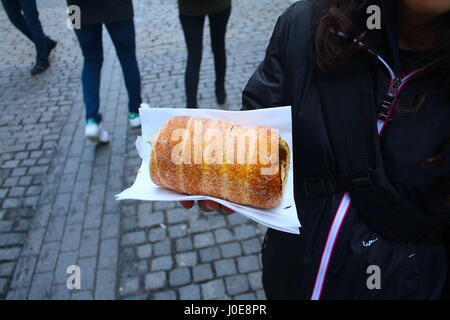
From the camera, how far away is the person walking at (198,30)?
12.2ft

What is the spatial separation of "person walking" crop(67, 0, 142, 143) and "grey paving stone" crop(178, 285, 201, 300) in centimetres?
220

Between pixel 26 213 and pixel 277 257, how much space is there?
2.83 m

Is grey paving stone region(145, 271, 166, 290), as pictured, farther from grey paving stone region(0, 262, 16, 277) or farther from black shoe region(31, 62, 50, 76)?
black shoe region(31, 62, 50, 76)

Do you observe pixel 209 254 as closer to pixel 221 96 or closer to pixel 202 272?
pixel 202 272

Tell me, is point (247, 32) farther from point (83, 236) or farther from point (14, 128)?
point (83, 236)

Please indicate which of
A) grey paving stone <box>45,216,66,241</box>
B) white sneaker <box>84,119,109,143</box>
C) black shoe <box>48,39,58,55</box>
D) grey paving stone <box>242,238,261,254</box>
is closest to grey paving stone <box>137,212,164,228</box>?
grey paving stone <box>45,216,66,241</box>

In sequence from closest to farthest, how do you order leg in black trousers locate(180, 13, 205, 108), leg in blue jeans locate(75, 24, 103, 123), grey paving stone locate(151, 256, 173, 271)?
grey paving stone locate(151, 256, 173, 271) → leg in blue jeans locate(75, 24, 103, 123) → leg in black trousers locate(180, 13, 205, 108)

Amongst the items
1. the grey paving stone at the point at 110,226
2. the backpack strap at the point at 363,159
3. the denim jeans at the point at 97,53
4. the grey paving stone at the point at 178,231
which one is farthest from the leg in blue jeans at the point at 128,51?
the backpack strap at the point at 363,159

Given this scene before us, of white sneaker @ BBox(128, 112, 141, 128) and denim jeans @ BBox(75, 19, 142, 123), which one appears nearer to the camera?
denim jeans @ BBox(75, 19, 142, 123)

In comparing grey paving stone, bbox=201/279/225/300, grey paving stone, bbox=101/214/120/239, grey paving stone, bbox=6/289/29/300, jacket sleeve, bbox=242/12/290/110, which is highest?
jacket sleeve, bbox=242/12/290/110

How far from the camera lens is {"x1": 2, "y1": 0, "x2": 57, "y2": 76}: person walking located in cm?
531

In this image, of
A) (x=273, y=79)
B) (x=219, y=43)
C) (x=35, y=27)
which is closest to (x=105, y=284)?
(x=273, y=79)

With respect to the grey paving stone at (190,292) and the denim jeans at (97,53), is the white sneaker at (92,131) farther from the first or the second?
the grey paving stone at (190,292)

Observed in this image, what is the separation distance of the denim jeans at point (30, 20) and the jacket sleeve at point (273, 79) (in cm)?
540
